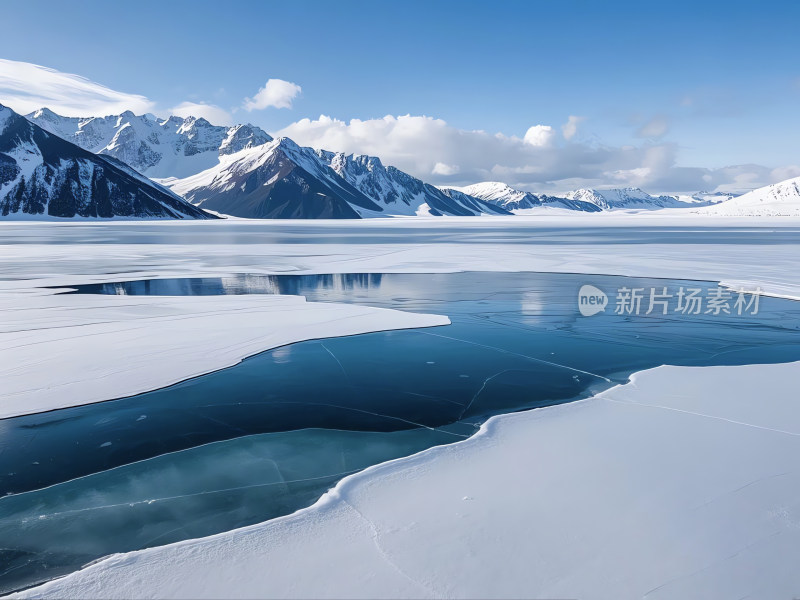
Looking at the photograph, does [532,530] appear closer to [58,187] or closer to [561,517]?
[561,517]

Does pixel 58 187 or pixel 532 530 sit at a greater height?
pixel 58 187

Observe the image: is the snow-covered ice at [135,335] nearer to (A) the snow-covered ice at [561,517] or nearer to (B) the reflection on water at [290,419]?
(A) the snow-covered ice at [561,517]

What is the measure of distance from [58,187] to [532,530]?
8582 inches

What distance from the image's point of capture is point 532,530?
17.4 feet

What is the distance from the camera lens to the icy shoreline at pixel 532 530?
4559 millimetres

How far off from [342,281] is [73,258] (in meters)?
23.4

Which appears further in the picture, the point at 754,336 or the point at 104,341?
the point at 754,336

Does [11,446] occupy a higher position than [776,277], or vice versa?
[776,277]

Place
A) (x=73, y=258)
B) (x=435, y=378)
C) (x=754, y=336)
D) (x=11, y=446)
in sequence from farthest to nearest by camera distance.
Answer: (x=73, y=258) < (x=754, y=336) < (x=435, y=378) < (x=11, y=446)

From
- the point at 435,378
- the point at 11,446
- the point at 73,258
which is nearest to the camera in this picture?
the point at 11,446

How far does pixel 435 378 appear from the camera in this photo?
34.3 ft

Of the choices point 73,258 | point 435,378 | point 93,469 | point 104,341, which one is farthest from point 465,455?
point 73,258

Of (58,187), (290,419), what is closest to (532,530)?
(290,419)

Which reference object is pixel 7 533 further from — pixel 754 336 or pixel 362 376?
pixel 754 336
